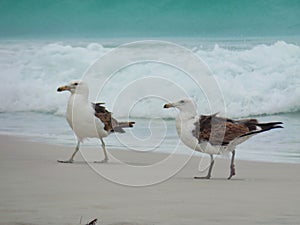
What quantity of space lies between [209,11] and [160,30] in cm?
50

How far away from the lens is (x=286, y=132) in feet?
25.0

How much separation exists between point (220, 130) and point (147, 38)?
3157 millimetres

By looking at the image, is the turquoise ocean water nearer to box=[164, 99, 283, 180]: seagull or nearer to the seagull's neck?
the seagull's neck

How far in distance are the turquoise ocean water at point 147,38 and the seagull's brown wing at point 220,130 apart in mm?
2069

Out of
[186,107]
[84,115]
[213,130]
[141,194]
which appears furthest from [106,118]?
[141,194]

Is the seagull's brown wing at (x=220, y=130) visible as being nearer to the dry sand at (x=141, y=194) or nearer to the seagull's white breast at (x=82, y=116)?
the dry sand at (x=141, y=194)

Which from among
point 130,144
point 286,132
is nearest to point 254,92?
point 286,132

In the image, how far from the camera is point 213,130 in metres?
5.95

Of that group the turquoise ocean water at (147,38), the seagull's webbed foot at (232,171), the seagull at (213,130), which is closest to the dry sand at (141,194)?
the seagull's webbed foot at (232,171)

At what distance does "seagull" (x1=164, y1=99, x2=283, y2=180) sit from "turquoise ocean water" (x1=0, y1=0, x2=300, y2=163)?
6.50 ft

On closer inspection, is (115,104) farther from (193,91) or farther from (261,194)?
(261,194)

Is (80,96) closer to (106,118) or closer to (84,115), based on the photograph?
(84,115)

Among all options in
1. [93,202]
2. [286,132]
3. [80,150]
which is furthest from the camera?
[286,132]

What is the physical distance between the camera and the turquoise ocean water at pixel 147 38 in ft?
27.6
